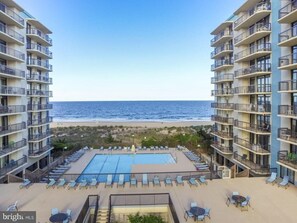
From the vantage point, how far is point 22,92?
27.0m

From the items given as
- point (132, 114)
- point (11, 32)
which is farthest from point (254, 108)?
point (132, 114)

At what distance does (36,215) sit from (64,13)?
122 ft

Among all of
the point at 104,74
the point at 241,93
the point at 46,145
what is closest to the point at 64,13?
the point at 46,145

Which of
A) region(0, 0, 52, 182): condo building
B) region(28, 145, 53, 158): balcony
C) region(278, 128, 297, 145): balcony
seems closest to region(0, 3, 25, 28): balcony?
region(0, 0, 52, 182): condo building

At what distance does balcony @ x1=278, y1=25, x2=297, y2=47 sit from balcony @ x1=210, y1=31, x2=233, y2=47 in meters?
10.1

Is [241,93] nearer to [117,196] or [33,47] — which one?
[117,196]

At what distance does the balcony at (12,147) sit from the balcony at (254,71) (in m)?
22.8

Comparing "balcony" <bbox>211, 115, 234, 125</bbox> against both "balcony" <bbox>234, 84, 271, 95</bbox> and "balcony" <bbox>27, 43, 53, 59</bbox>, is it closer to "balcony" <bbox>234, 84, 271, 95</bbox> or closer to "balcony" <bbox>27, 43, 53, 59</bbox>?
"balcony" <bbox>234, 84, 271, 95</bbox>

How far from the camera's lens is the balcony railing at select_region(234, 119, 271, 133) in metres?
23.6

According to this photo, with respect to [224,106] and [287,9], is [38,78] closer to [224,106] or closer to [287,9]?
[224,106]

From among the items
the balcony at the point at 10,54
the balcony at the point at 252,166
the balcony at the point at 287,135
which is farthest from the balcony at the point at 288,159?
the balcony at the point at 10,54

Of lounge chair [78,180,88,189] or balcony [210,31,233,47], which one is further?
balcony [210,31,233,47]

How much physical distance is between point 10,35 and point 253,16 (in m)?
22.1

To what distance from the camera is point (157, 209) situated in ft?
53.0
